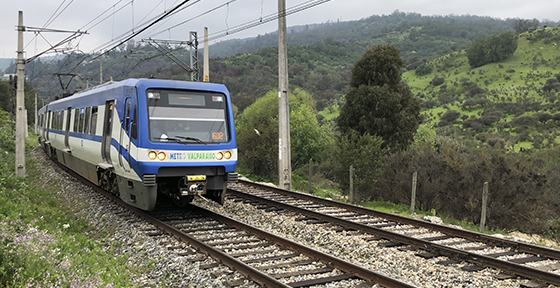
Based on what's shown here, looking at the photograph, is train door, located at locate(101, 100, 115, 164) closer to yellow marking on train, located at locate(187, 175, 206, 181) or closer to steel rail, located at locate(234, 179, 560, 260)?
yellow marking on train, located at locate(187, 175, 206, 181)

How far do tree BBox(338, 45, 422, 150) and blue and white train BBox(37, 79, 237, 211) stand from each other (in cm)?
1674

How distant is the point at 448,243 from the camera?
8383mm

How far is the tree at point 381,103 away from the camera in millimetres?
26234

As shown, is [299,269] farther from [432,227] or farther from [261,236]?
[432,227]

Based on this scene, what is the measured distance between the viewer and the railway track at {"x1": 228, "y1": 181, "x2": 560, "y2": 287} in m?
6.81

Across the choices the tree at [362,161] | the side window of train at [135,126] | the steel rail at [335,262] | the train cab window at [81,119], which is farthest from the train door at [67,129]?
the tree at [362,161]

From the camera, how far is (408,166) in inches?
762

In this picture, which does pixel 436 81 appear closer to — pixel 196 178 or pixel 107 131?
pixel 107 131

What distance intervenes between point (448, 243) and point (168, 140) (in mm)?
6187

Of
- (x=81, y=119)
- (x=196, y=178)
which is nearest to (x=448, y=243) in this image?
(x=196, y=178)

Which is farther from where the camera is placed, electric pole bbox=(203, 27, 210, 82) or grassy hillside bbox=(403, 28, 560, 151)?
grassy hillside bbox=(403, 28, 560, 151)

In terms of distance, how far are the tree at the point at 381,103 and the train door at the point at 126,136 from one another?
58.7ft

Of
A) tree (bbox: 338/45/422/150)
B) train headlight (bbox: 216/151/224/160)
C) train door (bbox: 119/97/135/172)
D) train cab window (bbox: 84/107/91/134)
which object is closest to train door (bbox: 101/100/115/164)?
train door (bbox: 119/97/135/172)

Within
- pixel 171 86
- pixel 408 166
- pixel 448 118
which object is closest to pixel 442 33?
pixel 448 118
